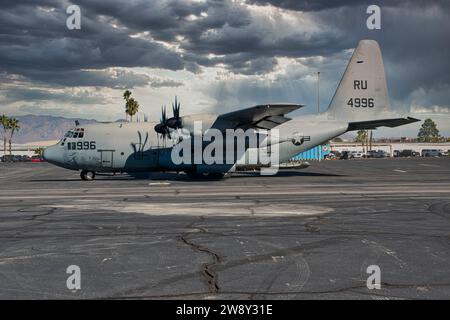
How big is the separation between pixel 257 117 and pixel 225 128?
2.81 meters

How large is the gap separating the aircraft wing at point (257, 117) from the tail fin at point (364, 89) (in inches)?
275

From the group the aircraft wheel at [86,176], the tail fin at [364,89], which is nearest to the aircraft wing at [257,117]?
the tail fin at [364,89]

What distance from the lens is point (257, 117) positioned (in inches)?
1215

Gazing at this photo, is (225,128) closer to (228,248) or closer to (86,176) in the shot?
(86,176)

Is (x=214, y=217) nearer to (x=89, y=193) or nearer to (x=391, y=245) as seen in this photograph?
(x=391, y=245)

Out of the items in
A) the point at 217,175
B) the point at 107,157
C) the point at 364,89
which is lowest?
the point at 217,175

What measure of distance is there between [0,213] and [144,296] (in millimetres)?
12463

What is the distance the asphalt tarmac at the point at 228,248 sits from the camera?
7.05 metres

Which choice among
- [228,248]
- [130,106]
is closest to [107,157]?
[228,248]

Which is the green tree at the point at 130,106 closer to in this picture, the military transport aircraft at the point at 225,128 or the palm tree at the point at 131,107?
the palm tree at the point at 131,107

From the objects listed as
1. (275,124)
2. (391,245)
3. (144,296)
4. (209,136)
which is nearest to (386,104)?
(275,124)

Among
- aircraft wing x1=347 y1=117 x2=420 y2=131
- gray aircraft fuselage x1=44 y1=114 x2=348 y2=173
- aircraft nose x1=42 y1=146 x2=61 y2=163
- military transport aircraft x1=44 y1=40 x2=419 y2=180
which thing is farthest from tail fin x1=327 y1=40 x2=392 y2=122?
aircraft nose x1=42 y1=146 x2=61 y2=163

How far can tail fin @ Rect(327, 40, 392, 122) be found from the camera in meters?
34.4

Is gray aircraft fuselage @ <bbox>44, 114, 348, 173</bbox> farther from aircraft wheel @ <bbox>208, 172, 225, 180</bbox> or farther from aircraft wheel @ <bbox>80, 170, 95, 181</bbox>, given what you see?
aircraft wheel @ <bbox>208, 172, 225, 180</bbox>
